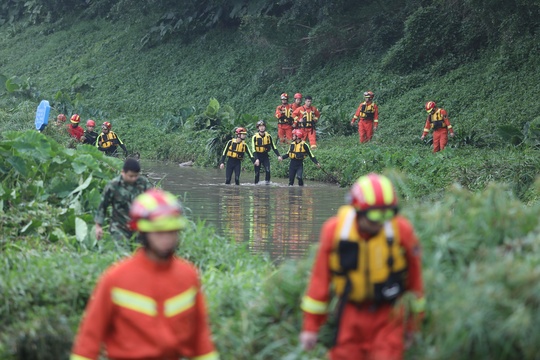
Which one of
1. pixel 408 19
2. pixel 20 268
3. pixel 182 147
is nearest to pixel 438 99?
pixel 408 19

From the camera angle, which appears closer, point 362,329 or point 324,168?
point 362,329

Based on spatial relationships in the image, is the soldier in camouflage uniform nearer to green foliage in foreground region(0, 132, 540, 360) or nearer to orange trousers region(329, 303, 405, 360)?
green foliage in foreground region(0, 132, 540, 360)

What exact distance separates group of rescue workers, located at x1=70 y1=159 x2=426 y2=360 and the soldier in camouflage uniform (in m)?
5.89

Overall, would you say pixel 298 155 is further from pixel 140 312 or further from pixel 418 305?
pixel 140 312

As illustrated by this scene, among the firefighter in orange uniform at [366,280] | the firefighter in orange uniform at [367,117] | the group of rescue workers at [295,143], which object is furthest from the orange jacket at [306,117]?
the firefighter in orange uniform at [366,280]

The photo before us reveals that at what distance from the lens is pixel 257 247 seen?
49.3 ft

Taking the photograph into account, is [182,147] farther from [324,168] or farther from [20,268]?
[20,268]

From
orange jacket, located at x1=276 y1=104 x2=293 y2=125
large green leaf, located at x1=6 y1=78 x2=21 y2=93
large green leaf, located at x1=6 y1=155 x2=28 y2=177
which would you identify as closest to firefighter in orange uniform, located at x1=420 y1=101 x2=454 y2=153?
orange jacket, located at x1=276 y1=104 x2=293 y2=125

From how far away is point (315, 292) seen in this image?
6133 mm

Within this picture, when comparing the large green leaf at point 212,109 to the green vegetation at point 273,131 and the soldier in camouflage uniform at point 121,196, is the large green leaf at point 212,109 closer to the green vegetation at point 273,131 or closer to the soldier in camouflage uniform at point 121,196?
the green vegetation at point 273,131

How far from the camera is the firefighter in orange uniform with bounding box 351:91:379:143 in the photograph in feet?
107

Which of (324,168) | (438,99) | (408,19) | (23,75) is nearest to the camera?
(324,168)

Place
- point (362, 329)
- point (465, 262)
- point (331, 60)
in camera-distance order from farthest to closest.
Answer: point (331, 60) → point (465, 262) → point (362, 329)

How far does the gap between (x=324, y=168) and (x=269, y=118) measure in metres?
9.66
